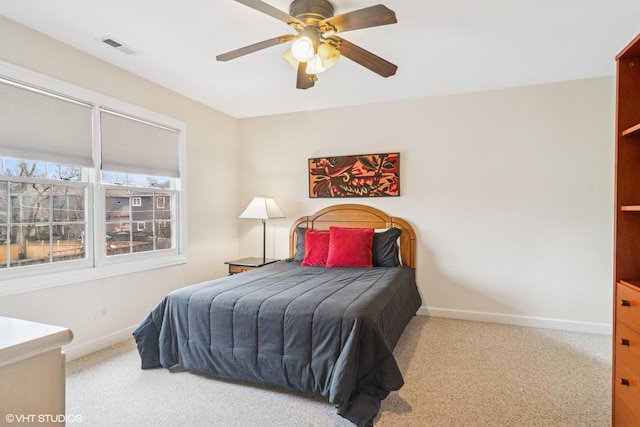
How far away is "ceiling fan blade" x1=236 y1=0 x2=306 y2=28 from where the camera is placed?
1.79 meters

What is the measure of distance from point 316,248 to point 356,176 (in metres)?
1.00

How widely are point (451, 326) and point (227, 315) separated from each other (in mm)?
2351

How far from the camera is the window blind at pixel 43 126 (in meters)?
2.39

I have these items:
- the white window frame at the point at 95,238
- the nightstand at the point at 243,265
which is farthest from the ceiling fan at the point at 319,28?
the nightstand at the point at 243,265

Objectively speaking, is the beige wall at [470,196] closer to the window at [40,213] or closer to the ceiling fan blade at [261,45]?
the window at [40,213]

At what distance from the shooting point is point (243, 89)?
3688 mm

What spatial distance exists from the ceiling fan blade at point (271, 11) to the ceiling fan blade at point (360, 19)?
149mm

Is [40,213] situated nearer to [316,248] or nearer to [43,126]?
[43,126]

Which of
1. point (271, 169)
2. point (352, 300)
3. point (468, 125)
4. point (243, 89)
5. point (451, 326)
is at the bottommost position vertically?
point (451, 326)

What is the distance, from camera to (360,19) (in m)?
1.91

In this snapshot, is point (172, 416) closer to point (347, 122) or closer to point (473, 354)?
point (473, 354)

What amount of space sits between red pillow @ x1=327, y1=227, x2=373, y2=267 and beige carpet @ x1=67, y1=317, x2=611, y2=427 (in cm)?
98

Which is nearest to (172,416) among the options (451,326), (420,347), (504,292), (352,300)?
(352,300)

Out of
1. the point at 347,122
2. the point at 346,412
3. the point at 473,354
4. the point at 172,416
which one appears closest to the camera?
the point at 346,412
